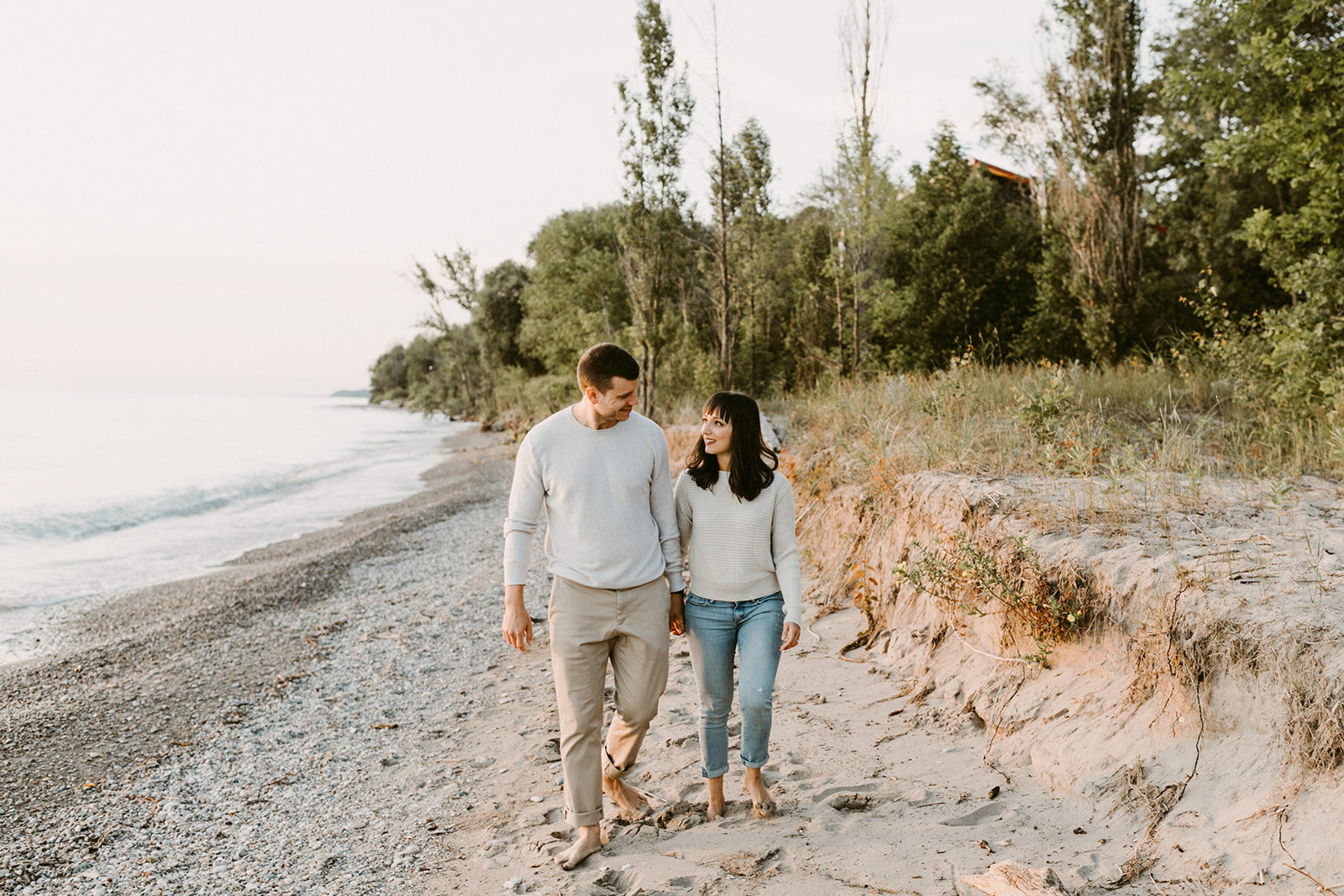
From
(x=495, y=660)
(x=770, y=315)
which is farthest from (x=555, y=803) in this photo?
(x=770, y=315)

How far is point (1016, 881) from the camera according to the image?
261cm

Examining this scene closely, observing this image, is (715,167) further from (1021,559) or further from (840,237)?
(1021,559)

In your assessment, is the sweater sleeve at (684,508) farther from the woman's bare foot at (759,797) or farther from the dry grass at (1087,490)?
the dry grass at (1087,490)

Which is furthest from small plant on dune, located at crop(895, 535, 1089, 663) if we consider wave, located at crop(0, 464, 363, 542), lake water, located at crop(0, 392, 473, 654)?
wave, located at crop(0, 464, 363, 542)

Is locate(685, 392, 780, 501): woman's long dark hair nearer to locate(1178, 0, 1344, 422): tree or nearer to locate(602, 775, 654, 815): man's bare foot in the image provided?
locate(602, 775, 654, 815): man's bare foot

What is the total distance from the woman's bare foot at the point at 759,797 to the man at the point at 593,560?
590 mm

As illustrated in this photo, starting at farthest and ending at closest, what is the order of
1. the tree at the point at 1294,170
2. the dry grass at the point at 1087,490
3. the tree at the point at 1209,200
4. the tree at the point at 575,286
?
the tree at the point at 575,286 < the tree at the point at 1209,200 < the tree at the point at 1294,170 < the dry grass at the point at 1087,490

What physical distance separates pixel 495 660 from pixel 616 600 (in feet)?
12.2

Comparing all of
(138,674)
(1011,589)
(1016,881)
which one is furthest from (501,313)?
(1016,881)

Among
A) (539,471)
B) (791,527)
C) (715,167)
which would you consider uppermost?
(715,167)

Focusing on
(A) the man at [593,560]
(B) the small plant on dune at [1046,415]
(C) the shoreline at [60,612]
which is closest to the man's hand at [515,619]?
(A) the man at [593,560]

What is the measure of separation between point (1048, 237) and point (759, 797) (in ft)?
65.7

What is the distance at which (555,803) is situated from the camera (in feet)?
13.5

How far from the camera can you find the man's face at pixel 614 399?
3242mm
